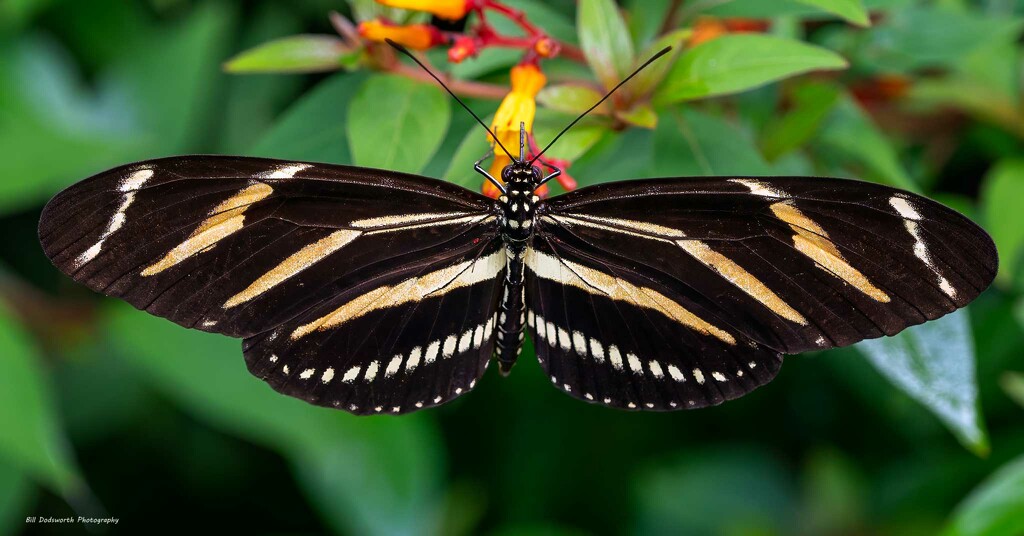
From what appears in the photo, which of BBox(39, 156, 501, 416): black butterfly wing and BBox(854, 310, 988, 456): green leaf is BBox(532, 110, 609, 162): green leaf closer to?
BBox(39, 156, 501, 416): black butterfly wing

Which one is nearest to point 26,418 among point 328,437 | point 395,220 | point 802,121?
point 328,437

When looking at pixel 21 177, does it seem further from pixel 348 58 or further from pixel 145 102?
pixel 348 58

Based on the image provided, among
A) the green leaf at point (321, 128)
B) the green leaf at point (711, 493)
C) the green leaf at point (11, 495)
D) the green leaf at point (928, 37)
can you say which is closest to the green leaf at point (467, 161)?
the green leaf at point (321, 128)

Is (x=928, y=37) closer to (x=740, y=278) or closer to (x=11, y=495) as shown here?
(x=740, y=278)

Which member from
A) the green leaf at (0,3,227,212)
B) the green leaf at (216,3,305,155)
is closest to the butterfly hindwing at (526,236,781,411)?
the green leaf at (0,3,227,212)

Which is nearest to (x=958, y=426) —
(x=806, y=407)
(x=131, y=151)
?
(x=806, y=407)

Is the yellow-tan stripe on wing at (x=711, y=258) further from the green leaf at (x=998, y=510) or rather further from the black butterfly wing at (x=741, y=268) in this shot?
the green leaf at (x=998, y=510)
